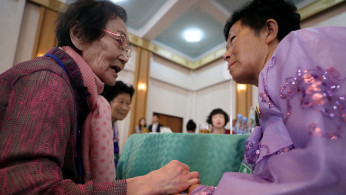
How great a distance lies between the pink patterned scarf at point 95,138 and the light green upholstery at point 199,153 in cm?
43

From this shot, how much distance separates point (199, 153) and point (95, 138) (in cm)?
67

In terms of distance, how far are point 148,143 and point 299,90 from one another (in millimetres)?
1103

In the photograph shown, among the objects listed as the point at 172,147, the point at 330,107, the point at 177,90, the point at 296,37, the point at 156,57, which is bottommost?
the point at 172,147

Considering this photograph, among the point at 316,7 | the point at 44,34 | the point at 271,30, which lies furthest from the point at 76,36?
the point at 316,7

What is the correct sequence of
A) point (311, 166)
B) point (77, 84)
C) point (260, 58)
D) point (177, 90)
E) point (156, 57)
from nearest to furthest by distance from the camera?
1. point (311, 166)
2. point (77, 84)
3. point (260, 58)
4. point (156, 57)
5. point (177, 90)

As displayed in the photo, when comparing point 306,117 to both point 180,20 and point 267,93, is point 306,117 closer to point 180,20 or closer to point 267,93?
point 267,93

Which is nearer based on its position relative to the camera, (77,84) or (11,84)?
(11,84)

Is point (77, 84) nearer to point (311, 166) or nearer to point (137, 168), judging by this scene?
point (311, 166)

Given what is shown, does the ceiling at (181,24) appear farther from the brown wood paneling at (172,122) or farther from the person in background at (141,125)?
the person in background at (141,125)

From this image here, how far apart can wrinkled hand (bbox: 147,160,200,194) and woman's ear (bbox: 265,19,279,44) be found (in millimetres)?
684

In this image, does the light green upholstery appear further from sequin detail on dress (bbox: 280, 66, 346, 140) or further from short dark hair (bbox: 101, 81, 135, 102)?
short dark hair (bbox: 101, 81, 135, 102)

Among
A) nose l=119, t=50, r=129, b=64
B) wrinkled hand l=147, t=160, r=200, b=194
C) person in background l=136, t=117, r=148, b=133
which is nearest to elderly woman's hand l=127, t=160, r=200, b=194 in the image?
wrinkled hand l=147, t=160, r=200, b=194

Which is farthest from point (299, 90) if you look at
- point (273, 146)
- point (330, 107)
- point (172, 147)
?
point (172, 147)

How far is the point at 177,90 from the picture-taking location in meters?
7.92
